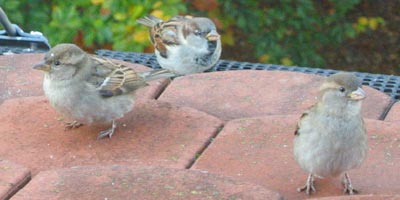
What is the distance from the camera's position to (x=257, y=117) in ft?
11.0

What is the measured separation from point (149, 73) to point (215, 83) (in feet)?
0.84

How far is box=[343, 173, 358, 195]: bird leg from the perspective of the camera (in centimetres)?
297

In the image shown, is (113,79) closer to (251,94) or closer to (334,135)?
A: (251,94)

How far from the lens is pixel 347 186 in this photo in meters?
3.00

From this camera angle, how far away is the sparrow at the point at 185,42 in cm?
521

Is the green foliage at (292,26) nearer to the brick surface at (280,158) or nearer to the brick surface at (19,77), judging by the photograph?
the brick surface at (19,77)

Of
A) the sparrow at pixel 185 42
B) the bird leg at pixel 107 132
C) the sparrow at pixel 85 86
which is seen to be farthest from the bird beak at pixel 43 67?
the sparrow at pixel 185 42

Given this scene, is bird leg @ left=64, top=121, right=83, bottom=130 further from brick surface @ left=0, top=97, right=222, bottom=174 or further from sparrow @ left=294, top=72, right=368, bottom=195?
sparrow @ left=294, top=72, right=368, bottom=195

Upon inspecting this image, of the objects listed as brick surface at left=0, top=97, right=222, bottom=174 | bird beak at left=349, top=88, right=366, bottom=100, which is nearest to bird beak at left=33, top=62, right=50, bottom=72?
brick surface at left=0, top=97, right=222, bottom=174

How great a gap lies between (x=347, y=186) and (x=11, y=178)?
1.01m

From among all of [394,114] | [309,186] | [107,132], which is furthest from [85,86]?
[394,114]

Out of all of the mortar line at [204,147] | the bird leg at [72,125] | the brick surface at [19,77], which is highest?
the mortar line at [204,147]

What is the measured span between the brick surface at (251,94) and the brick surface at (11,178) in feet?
2.57

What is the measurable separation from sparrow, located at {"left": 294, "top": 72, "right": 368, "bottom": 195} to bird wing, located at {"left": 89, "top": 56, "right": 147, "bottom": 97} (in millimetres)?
769
